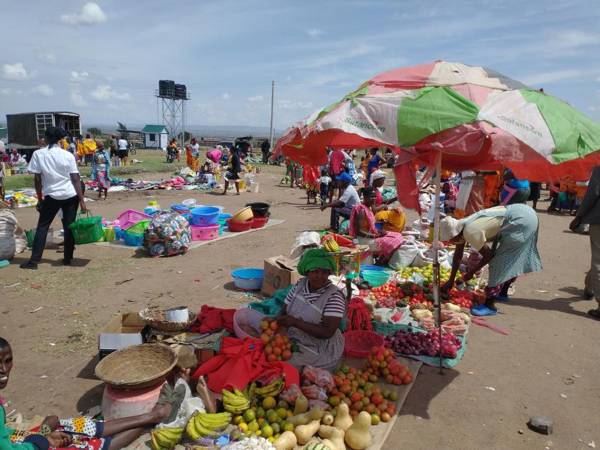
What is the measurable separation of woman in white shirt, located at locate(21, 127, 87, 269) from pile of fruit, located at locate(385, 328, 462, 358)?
220 inches

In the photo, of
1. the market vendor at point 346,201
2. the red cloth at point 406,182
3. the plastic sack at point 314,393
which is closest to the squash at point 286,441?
the plastic sack at point 314,393

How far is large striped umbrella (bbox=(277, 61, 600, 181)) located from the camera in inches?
118

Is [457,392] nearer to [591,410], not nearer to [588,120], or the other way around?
[591,410]

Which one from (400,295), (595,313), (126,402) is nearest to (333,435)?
(126,402)

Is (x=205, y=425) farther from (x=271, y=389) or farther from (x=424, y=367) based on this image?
(x=424, y=367)

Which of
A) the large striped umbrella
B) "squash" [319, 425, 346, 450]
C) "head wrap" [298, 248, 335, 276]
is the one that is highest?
the large striped umbrella

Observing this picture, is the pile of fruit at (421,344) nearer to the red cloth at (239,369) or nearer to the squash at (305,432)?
the red cloth at (239,369)

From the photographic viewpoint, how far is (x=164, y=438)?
3.16 m

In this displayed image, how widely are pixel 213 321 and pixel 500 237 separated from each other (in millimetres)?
3929

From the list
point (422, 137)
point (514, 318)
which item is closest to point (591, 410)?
point (514, 318)

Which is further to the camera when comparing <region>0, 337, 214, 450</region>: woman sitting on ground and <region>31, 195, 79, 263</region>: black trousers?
<region>31, 195, 79, 263</region>: black trousers

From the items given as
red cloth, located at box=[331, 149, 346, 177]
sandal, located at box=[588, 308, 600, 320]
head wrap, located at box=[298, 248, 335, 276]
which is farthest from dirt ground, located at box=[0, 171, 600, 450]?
red cloth, located at box=[331, 149, 346, 177]

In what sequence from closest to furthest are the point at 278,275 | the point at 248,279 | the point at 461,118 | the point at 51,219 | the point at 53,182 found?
the point at 461,118
the point at 278,275
the point at 248,279
the point at 53,182
the point at 51,219

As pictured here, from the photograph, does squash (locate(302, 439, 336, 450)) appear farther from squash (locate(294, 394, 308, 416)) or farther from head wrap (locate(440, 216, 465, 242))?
head wrap (locate(440, 216, 465, 242))
